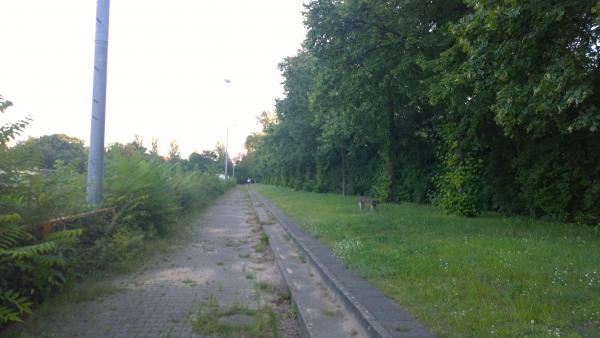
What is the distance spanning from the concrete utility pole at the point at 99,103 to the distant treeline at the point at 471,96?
705cm

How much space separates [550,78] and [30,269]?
24.1 feet

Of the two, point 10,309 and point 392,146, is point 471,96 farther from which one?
point 10,309

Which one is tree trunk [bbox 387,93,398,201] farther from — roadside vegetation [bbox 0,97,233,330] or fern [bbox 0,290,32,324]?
fern [bbox 0,290,32,324]

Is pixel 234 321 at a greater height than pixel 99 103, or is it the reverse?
pixel 99 103

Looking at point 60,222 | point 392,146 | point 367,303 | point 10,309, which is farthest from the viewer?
point 392,146

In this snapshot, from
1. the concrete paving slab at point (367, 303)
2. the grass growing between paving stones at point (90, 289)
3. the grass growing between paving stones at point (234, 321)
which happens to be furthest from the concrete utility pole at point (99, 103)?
the concrete paving slab at point (367, 303)

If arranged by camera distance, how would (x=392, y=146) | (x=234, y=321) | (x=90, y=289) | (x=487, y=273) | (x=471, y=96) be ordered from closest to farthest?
(x=234, y=321)
(x=487, y=273)
(x=90, y=289)
(x=471, y=96)
(x=392, y=146)

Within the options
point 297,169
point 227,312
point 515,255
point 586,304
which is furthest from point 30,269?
point 297,169

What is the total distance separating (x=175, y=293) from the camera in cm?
757

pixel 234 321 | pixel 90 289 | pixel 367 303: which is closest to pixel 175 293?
pixel 90 289

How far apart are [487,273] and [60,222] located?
20.5ft

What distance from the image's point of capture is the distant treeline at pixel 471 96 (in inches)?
301

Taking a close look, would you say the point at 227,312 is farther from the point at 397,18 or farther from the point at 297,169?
the point at 297,169

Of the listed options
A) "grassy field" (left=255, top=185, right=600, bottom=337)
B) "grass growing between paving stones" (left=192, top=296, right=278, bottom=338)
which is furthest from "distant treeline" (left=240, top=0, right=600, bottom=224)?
"grass growing between paving stones" (left=192, top=296, right=278, bottom=338)
